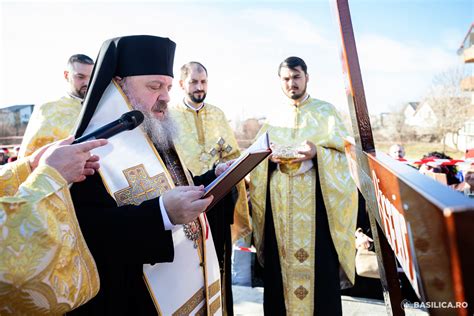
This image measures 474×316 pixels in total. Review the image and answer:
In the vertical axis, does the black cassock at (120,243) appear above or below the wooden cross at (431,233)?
below

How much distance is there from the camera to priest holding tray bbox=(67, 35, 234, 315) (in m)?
1.56

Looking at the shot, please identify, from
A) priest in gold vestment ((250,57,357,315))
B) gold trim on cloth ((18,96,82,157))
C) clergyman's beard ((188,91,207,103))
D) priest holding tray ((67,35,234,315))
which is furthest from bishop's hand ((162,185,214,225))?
clergyman's beard ((188,91,207,103))

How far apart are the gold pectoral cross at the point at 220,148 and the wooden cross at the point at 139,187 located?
6.43 feet

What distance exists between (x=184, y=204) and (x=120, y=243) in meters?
0.31

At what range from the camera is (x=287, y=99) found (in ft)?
12.3

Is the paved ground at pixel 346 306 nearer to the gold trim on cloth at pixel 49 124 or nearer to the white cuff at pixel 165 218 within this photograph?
the gold trim on cloth at pixel 49 124

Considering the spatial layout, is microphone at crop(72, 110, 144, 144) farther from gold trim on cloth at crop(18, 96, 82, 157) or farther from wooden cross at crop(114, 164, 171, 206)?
gold trim on cloth at crop(18, 96, 82, 157)

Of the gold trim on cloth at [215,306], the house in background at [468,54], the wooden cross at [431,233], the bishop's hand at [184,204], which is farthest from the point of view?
the house in background at [468,54]

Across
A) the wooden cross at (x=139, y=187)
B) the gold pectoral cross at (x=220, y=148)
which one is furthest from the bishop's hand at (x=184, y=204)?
the gold pectoral cross at (x=220, y=148)

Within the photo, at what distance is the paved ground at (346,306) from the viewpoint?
3752 mm

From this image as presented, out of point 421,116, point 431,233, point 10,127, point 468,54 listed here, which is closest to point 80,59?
point 431,233

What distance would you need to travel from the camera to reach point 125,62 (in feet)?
6.70

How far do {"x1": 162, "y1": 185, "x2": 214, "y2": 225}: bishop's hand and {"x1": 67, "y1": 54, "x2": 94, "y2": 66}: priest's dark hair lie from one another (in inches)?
107

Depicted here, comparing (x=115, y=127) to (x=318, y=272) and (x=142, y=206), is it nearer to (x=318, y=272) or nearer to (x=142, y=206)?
(x=142, y=206)
